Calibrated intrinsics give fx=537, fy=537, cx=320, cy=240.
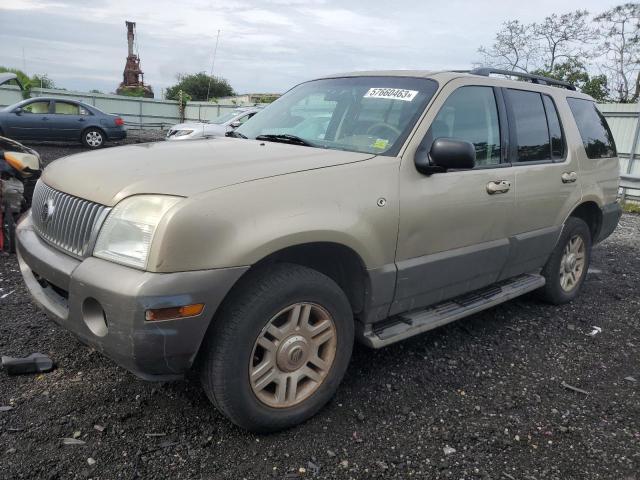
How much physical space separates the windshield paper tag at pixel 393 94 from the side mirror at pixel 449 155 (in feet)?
1.50

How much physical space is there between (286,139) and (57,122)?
1521 centimetres

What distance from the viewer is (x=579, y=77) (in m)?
23.2

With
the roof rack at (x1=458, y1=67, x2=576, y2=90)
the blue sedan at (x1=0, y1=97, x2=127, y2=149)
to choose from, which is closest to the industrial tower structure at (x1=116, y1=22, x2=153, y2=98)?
the blue sedan at (x1=0, y1=97, x2=127, y2=149)

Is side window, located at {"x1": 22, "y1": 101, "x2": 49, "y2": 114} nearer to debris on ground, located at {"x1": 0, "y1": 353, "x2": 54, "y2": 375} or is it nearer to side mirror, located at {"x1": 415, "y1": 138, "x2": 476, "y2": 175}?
debris on ground, located at {"x1": 0, "y1": 353, "x2": 54, "y2": 375}

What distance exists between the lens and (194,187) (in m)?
Answer: 2.30

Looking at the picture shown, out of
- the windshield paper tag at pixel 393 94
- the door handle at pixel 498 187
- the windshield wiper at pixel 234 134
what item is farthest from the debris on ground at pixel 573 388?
Answer: the windshield wiper at pixel 234 134

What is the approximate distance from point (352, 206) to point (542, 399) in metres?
1.65

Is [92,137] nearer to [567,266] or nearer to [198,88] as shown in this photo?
[567,266]

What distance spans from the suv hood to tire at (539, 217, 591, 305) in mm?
2410

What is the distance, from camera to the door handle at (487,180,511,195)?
345cm

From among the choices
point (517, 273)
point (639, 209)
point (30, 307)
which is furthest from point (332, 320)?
point (639, 209)

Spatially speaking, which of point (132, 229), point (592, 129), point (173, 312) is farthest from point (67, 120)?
point (173, 312)

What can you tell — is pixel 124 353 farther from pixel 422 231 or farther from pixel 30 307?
pixel 30 307

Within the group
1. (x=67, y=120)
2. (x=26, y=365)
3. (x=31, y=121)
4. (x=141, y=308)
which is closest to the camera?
(x=141, y=308)
